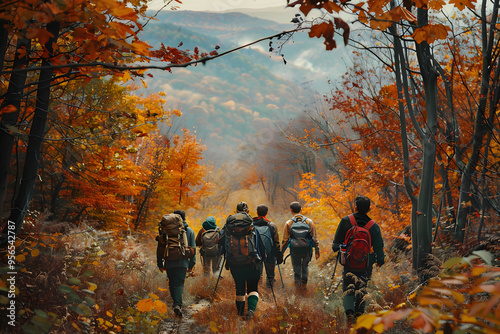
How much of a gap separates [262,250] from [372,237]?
184 centimetres

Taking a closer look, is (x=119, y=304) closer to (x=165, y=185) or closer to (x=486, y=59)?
(x=486, y=59)

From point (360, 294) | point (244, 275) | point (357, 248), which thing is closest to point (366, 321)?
point (357, 248)

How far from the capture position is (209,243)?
9.02 meters

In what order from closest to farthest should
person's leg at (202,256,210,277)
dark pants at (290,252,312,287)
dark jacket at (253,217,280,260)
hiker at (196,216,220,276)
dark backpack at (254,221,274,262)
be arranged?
dark backpack at (254,221,274,262) → dark jacket at (253,217,280,260) → dark pants at (290,252,312,287) → hiker at (196,216,220,276) → person's leg at (202,256,210,277)

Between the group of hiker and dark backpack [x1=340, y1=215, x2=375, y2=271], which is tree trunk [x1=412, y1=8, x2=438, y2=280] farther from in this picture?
dark backpack [x1=340, y1=215, x2=375, y2=271]

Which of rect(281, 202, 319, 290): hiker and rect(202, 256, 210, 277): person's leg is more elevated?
rect(281, 202, 319, 290): hiker

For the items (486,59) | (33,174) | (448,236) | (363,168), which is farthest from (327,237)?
(33,174)

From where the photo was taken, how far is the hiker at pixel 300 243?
7.74 meters

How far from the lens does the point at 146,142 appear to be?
17562 millimetres

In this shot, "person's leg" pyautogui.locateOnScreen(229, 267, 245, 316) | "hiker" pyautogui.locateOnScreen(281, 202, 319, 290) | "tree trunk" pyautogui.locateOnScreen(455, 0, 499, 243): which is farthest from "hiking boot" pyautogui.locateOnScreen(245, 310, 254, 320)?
"tree trunk" pyautogui.locateOnScreen(455, 0, 499, 243)

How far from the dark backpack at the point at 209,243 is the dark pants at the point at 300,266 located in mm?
2178

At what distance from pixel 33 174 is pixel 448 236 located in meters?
8.02

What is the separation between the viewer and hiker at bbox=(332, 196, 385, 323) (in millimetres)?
4918

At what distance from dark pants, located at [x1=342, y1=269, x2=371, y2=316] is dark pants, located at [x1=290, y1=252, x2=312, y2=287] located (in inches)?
111
